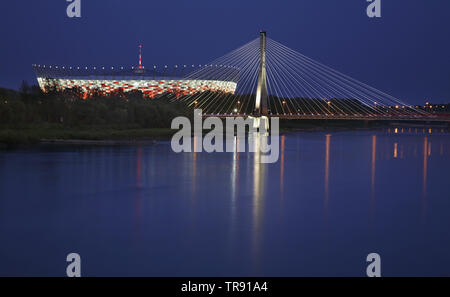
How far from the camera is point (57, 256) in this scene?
7.10 m

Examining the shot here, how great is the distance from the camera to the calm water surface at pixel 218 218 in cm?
690

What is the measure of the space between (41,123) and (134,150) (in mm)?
8314

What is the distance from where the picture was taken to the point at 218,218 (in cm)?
951

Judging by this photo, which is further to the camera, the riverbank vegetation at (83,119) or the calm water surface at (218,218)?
the riverbank vegetation at (83,119)

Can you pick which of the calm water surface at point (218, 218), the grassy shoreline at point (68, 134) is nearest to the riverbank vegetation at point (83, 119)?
the grassy shoreline at point (68, 134)

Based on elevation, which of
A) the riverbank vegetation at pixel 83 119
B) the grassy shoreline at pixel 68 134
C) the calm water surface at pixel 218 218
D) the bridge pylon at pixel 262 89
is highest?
the bridge pylon at pixel 262 89

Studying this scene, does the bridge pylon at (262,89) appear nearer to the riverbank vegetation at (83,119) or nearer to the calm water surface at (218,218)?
the riverbank vegetation at (83,119)

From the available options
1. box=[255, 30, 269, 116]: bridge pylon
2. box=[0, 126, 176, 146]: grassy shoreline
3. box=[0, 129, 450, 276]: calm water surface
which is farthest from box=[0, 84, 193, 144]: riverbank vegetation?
box=[0, 129, 450, 276]: calm water surface

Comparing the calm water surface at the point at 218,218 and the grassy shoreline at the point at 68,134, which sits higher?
the grassy shoreline at the point at 68,134

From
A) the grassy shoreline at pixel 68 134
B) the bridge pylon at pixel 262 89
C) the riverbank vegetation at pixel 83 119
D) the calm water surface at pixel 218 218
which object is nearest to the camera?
the calm water surface at pixel 218 218

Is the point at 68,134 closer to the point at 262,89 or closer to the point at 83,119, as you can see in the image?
the point at 83,119

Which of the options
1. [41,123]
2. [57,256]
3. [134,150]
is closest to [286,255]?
[57,256]
